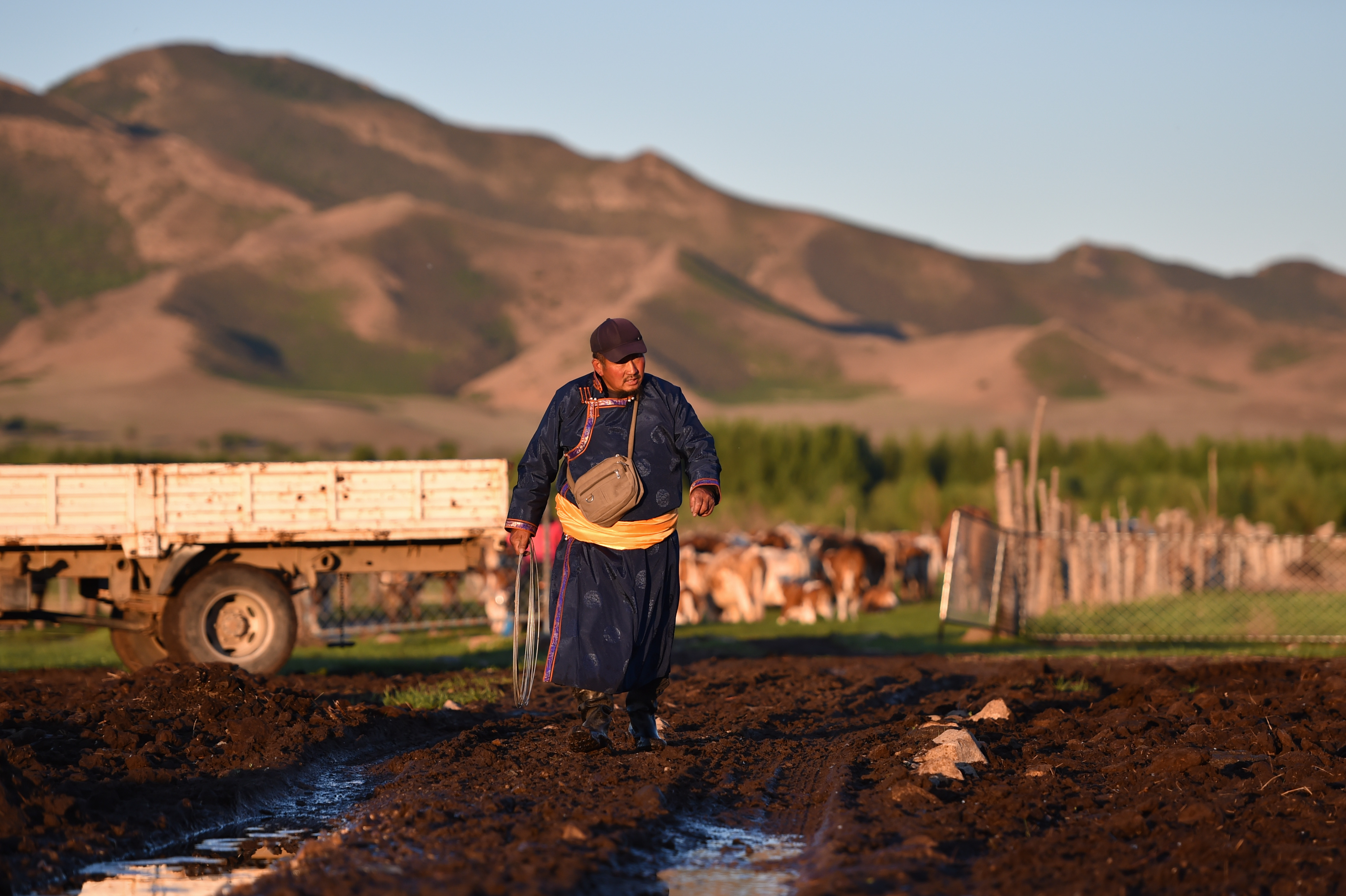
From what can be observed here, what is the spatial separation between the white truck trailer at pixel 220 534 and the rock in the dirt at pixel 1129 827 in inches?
303

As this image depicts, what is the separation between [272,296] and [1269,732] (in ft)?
655

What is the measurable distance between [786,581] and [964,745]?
63.7ft

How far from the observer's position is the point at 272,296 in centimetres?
19838

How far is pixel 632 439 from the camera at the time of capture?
7.41 meters

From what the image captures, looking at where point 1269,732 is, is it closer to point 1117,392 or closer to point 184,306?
point 1117,392

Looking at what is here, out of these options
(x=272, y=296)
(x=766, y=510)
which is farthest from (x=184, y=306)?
(x=766, y=510)

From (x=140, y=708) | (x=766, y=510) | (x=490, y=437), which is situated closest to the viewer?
(x=140, y=708)

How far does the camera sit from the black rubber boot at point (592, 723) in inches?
286

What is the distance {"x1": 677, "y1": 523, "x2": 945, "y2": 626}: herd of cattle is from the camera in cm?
2502

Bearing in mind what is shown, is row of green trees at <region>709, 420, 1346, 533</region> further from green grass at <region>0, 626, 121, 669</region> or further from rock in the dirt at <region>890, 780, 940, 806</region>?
rock in the dirt at <region>890, 780, 940, 806</region>

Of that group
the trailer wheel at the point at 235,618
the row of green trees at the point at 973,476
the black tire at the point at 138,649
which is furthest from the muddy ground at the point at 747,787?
the row of green trees at the point at 973,476

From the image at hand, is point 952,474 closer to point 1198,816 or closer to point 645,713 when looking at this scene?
point 645,713

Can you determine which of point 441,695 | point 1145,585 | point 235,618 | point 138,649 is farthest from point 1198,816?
point 1145,585

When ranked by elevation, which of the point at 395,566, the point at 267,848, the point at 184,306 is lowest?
the point at 267,848
